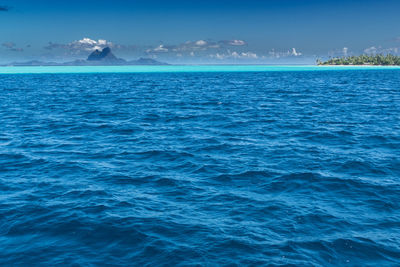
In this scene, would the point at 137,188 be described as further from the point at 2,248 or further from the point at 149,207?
the point at 2,248

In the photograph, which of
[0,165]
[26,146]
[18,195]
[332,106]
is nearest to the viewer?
[18,195]

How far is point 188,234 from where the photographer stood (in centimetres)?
1048

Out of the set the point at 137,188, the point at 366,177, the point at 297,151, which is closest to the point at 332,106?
the point at 297,151

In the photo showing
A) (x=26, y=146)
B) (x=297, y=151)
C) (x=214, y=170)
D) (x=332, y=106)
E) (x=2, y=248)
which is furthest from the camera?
(x=332, y=106)

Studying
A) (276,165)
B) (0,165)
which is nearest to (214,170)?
(276,165)

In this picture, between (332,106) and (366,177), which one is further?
(332,106)

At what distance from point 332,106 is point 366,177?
28340 mm

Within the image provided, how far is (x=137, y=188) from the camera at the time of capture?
14617mm

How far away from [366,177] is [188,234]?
10.4 metres

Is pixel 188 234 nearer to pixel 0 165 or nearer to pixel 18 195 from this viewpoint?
pixel 18 195

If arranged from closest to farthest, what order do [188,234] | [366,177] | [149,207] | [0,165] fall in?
[188,234], [149,207], [366,177], [0,165]

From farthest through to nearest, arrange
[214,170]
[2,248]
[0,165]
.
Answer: [0,165] < [214,170] < [2,248]

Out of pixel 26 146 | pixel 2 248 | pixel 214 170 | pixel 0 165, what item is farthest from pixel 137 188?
pixel 26 146

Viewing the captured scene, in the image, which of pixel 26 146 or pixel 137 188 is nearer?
pixel 137 188
